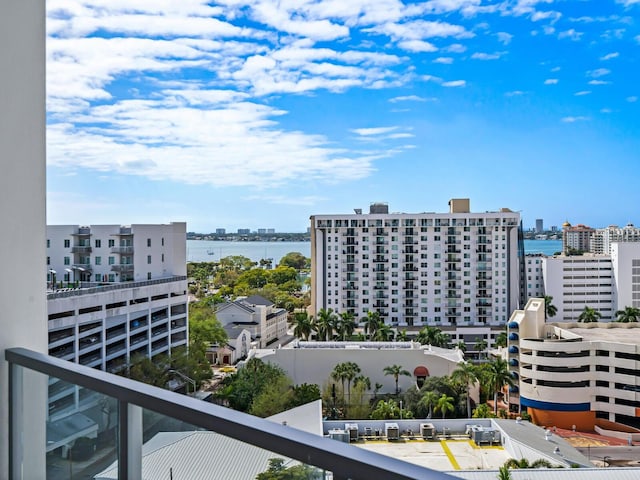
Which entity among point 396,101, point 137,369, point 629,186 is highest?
point 396,101

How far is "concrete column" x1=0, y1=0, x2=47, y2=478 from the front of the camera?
3.34 ft

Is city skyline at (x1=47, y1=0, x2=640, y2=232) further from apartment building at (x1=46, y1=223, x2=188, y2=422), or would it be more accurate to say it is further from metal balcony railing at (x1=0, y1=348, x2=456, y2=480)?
metal balcony railing at (x1=0, y1=348, x2=456, y2=480)

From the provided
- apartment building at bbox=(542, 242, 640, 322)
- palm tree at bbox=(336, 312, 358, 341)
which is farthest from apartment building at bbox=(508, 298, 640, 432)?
apartment building at bbox=(542, 242, 640, 322)

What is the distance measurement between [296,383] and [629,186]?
47.7 metres

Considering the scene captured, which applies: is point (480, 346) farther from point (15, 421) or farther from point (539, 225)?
point (539, 225)

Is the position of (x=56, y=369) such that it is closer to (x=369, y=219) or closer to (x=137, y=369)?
(x=137, y=369)

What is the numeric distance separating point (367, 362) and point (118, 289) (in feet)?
23.0

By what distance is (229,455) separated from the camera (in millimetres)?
694

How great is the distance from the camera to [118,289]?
1193 cm

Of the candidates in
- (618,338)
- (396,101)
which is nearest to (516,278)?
(618,338)

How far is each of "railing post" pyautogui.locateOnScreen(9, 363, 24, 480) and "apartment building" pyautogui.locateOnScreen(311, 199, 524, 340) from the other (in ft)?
78.7

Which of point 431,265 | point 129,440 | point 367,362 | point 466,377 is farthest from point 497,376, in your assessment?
point 129,440

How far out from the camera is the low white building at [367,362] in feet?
49.5

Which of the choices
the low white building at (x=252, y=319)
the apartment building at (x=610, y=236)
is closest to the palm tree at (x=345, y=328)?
the low white building at (x=252, y=319)
